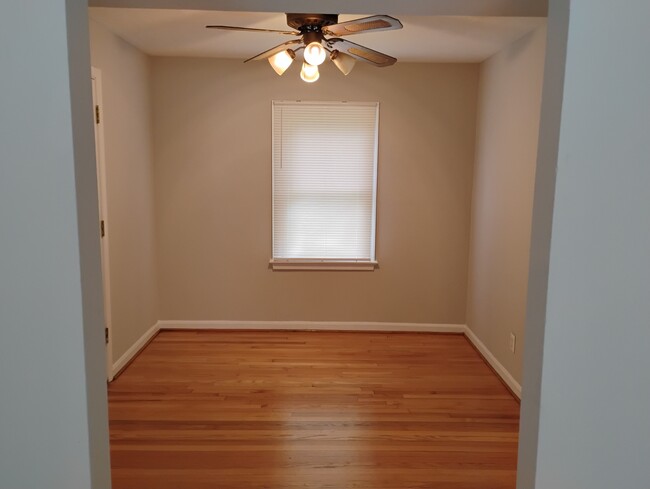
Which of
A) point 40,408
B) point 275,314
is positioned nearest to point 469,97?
point 275,314

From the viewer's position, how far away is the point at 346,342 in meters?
4.35

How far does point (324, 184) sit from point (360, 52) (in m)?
1.71

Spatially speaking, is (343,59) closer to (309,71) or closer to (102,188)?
(309,71)

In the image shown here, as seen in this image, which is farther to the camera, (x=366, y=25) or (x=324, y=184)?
(x=324, y=184)

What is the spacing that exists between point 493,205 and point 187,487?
3017 millimetres

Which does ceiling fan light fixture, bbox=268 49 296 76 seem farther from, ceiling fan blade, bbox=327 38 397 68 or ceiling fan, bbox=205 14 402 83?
ceiling fan blade, bbox=327 38 397 68

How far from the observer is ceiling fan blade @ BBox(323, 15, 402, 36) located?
2209mm

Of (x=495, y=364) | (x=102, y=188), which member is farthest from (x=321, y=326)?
(x=102, y=188)

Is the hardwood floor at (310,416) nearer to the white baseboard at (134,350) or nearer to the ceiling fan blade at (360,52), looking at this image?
the white baseboard at (134,350)

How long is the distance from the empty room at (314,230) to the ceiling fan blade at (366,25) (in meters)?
0.04

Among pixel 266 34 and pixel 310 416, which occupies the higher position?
pixel 266 34

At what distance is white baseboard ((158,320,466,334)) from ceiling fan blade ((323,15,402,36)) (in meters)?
2.81

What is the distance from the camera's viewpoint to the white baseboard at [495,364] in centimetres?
334

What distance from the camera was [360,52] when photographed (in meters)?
2.85
